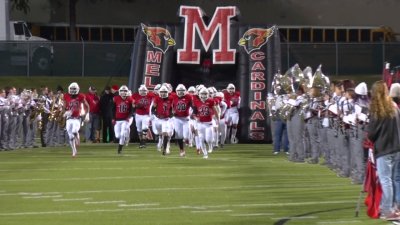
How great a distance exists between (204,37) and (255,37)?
1.68 meters

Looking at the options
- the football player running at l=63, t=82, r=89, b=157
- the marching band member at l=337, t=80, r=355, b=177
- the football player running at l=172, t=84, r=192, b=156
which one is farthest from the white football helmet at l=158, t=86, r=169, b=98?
the marching band member at l=337, t=80, r=355, b=177

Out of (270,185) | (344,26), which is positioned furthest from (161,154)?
(344,26)

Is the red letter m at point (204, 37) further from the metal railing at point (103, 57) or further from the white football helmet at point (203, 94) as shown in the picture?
the metal railing at point (103, 57)

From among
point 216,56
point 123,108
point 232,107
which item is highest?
point 216,56

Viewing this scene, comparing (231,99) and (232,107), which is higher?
(231,99)

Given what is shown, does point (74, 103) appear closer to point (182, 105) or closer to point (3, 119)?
point (182, 105)

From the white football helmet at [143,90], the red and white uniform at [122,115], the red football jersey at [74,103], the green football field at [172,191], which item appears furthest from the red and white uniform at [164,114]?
the white football helmet at [143,90]

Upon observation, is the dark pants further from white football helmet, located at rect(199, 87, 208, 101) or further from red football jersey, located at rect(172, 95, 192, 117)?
white football helmet, located at rect(199, 87, 208, 101)

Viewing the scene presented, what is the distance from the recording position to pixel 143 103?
124ft

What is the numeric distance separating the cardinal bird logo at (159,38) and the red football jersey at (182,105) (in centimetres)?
761

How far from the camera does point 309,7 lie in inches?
2586

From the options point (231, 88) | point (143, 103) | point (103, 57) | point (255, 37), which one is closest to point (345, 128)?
point (143, 103)

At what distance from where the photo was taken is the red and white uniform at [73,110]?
32125 mm

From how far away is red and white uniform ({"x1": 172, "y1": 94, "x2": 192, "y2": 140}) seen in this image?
33844mm
